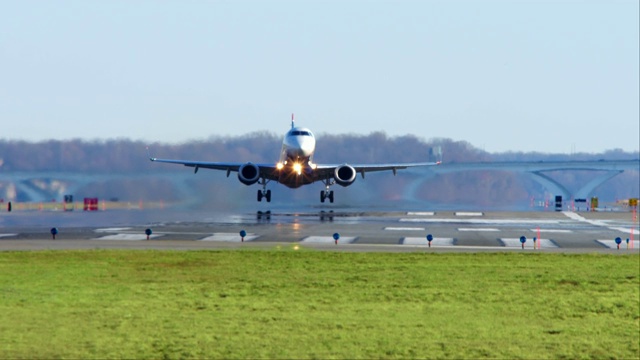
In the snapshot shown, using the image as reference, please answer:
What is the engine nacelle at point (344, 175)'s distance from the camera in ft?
213

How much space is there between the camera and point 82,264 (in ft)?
75.0

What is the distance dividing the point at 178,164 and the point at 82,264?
60.1 m

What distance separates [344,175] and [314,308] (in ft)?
164

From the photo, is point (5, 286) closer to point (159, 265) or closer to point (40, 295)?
point (40, 295)

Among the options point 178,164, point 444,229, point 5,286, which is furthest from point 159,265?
point 178,164

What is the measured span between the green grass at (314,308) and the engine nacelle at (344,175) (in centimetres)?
3999

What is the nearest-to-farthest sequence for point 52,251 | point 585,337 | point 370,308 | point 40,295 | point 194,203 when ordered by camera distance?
1. point 585,337
2. point 370,308
3. point 40,295
4. point 52,251
5. point 194,203

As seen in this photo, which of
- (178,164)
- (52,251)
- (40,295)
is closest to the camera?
(40,295)

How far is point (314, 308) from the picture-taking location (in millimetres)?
15453

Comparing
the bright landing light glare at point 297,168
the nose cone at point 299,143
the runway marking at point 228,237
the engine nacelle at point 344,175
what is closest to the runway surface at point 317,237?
the runway marking at point 228,237

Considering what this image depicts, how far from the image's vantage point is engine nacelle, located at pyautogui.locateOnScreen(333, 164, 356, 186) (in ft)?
213

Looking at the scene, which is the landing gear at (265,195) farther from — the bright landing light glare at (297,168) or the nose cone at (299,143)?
the nose cone at (299,143)

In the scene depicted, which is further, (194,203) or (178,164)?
(178,164)

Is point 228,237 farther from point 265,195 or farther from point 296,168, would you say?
point 265,195
